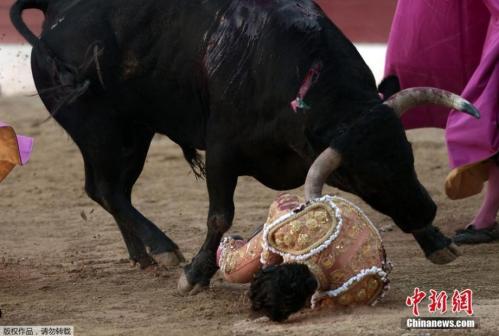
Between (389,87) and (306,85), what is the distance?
0.37 meters

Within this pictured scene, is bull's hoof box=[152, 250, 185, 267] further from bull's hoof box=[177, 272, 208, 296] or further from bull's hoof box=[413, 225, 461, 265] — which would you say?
bull's hoof box=[413, 225, 461, 265]

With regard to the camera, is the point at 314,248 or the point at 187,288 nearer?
the point at 314,248

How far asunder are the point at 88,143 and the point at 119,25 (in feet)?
1.69

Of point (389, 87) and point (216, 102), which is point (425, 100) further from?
point (216, 102)

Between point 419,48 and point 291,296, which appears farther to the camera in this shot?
point 419,48

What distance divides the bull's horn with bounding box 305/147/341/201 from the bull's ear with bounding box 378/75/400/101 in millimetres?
502

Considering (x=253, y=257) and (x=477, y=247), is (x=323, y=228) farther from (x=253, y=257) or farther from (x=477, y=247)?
(x=477, y=247)

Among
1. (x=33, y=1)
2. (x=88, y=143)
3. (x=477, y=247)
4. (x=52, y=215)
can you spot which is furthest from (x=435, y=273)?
(x=52, y=215)

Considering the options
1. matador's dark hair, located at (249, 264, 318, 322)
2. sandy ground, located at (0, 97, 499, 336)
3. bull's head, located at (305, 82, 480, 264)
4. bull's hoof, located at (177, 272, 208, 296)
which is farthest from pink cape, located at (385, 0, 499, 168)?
matador's dark hair, located at (249, 264, 318, 322)

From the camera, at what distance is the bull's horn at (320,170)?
161 inches

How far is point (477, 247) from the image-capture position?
5477mm

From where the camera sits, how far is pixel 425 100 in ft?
13.9

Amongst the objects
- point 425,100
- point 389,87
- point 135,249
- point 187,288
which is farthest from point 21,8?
point 425,100

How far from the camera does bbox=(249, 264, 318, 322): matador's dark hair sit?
363 cm
